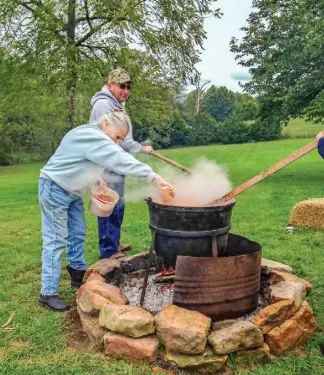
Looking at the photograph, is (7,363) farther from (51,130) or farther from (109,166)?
(51,130)

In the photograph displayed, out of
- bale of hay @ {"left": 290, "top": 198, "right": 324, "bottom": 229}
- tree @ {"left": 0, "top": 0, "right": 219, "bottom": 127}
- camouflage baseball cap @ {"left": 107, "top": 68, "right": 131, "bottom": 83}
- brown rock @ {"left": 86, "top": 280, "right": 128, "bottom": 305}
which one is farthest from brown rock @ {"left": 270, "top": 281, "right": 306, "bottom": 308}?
tree @ {"left": 0, "top": 0, "right": 219, "bottom": 127}

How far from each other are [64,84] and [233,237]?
→ 465 inches

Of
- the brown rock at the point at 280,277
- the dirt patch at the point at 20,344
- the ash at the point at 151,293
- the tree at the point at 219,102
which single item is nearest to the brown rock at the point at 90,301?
the ash at the point at 151,293

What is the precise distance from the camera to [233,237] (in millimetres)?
4352

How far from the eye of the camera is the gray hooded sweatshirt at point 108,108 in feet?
16.2

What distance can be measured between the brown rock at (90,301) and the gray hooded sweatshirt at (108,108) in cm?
159

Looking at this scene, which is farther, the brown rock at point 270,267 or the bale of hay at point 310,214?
the bale of hay at point 310,214

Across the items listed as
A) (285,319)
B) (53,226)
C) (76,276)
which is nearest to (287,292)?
(285,319)

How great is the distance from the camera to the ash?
3939 mm

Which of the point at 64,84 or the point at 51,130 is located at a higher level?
the point at 64,84

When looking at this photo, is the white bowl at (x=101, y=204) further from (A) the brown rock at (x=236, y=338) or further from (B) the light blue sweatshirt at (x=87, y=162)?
(A) the brown rock at (x=236, y=338)

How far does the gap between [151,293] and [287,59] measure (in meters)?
12.1

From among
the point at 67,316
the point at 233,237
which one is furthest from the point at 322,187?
the point at 67,316

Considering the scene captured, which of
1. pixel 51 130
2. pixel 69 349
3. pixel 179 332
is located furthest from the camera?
pixel 51 130
